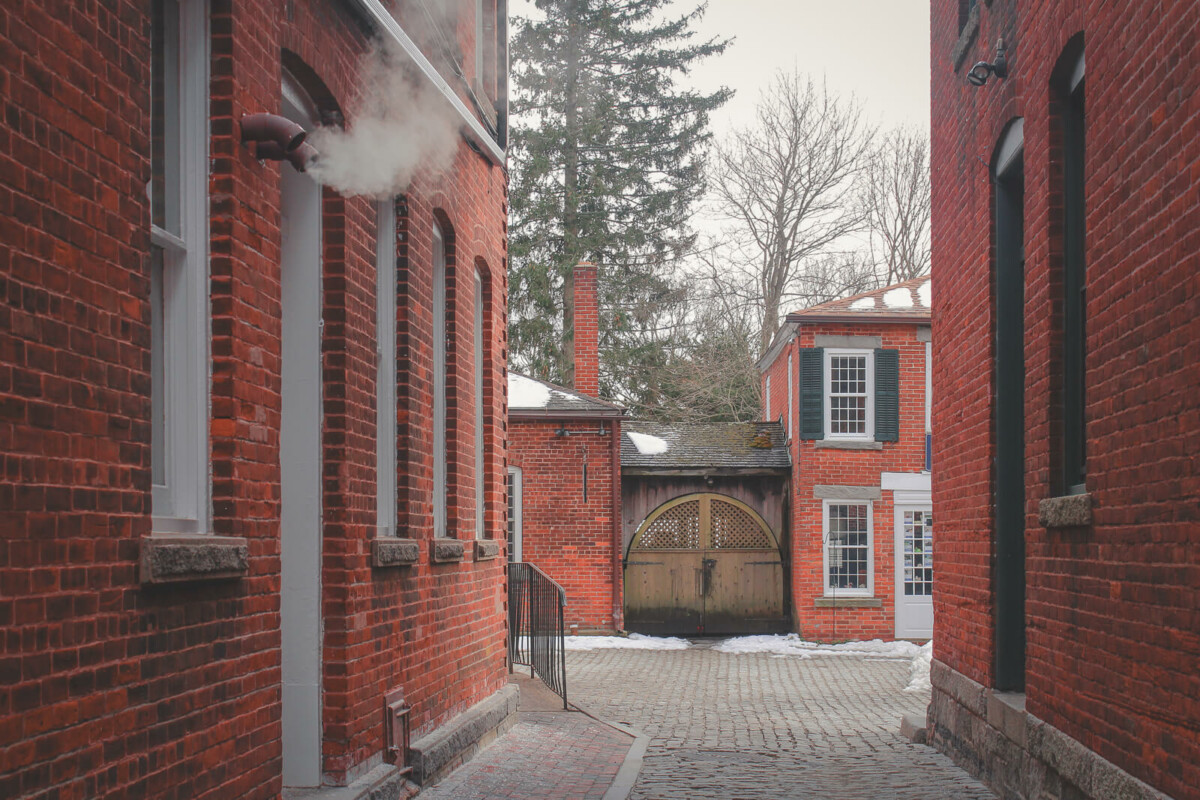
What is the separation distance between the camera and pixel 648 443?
25.0 meters

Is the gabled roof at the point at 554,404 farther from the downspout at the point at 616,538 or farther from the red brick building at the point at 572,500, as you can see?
the downspout at the point at 616,538

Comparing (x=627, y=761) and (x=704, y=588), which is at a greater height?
(x=627, y=761)

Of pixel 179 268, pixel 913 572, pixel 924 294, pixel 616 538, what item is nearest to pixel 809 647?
pixel 913 572

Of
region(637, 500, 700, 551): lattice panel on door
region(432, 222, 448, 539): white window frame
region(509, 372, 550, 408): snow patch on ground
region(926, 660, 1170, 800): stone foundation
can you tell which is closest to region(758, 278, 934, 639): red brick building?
region(637, 500, 700, 551): lattice panel on door

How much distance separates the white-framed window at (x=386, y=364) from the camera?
7871 mm

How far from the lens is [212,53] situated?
5.20m

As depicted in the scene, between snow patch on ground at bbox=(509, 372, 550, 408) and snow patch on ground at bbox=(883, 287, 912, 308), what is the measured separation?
21.4 ft

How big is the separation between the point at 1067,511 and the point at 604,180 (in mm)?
30081

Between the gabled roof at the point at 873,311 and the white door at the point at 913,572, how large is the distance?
11.1 feet

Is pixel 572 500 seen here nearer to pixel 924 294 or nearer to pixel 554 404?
pixel 554 404

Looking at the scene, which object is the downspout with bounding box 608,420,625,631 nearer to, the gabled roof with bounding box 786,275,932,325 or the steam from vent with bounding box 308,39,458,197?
the gabled roof with bounding box 786,275,932,325

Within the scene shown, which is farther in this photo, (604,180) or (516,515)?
(604,180)

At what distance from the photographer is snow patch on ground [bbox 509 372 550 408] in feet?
78.6

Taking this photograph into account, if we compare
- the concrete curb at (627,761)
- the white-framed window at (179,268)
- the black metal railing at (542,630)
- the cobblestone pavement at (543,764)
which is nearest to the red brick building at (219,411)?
the white-framed window at (179,268)
